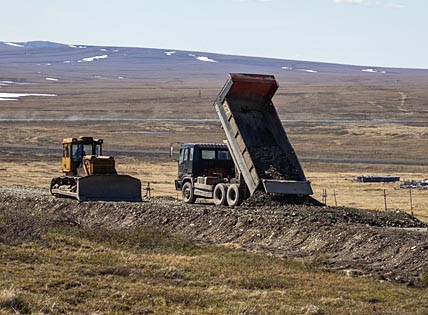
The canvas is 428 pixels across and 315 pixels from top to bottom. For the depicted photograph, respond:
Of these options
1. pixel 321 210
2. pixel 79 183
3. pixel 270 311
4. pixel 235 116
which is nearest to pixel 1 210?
pixel 79 183

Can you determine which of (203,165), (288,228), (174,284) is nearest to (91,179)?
(203,165)

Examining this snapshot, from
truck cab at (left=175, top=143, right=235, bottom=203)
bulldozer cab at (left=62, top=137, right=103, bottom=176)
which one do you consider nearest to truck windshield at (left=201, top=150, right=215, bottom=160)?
truck cab at (left=175, top=143, right=235, bottom=203)

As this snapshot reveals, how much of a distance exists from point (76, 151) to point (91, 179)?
2703 millimetres

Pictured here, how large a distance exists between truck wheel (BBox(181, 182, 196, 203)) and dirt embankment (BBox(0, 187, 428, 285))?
3.00 m

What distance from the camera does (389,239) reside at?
65.9 feet

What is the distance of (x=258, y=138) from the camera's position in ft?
92.0

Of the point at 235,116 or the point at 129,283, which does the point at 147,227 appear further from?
the point at 129,283

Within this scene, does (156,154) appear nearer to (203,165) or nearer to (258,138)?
(203,165)

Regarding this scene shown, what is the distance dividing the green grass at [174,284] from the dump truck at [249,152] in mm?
6065

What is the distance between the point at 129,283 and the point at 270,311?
9.62 feet

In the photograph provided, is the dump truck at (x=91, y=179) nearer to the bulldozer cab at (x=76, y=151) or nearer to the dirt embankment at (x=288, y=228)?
the bulldozer cab at (x=76, y=151)

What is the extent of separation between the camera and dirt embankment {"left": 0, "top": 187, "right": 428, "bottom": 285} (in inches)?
757

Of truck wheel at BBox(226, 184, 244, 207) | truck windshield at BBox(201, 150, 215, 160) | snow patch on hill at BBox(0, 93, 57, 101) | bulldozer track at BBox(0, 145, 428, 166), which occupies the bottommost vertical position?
bulldozer track at BBox(0, 145, 428, 166)

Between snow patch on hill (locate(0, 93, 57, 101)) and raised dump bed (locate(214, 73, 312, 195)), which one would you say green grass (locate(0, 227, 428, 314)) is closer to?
raised dump bed (locate(214, 73, 312, 195))
